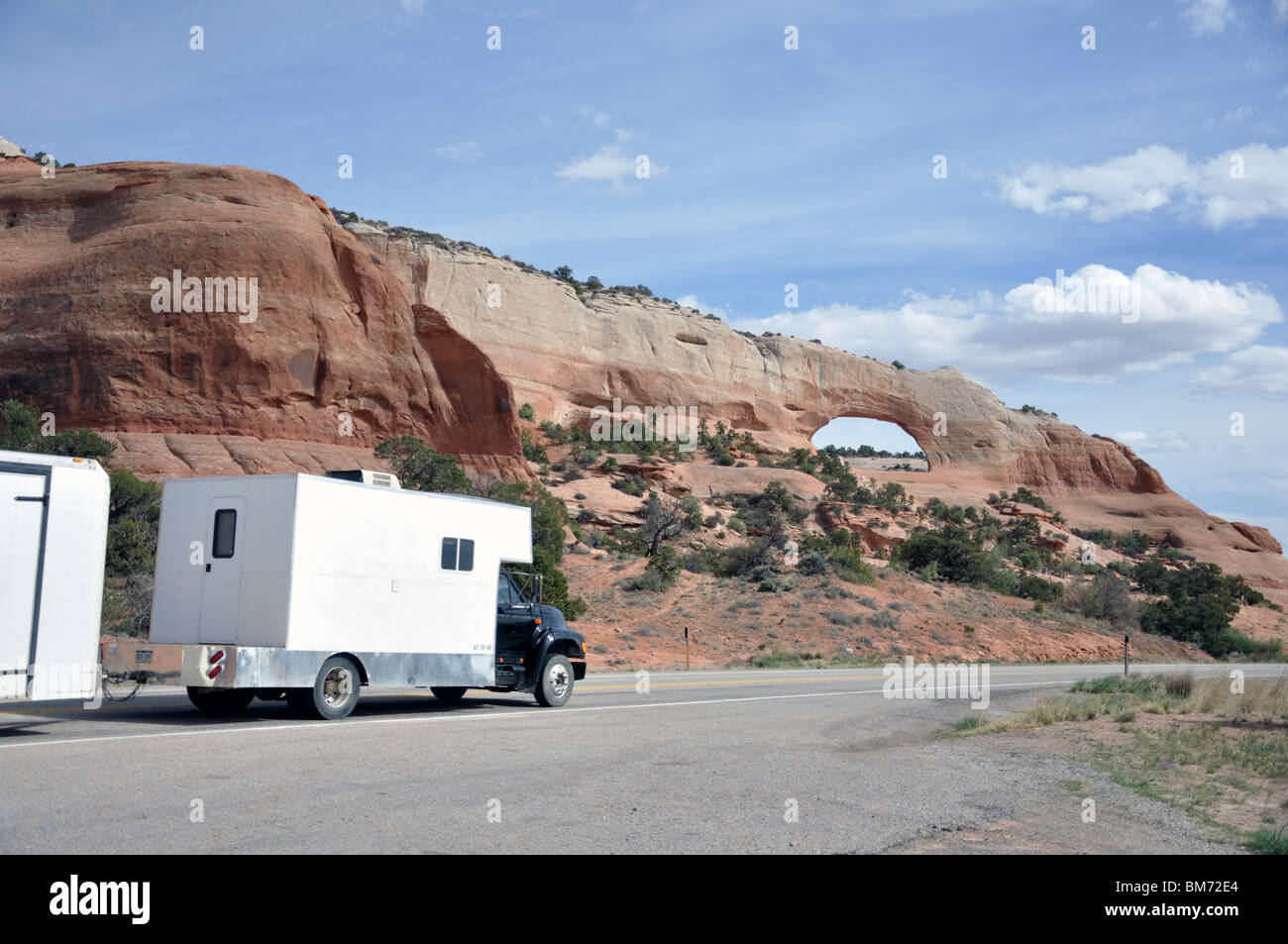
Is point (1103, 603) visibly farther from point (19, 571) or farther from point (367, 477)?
point (19, 571)

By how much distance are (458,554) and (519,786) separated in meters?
6.23

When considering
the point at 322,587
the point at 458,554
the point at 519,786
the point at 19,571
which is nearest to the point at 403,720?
the point at 322,587

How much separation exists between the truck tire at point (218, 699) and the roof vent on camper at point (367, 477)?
121 inches

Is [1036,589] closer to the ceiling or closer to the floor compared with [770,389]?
closer to the floor

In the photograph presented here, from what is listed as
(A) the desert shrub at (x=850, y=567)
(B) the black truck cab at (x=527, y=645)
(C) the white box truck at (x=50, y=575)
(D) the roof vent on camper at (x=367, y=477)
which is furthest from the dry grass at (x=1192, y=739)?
(A) the desert shrub at (x=850, y=567)

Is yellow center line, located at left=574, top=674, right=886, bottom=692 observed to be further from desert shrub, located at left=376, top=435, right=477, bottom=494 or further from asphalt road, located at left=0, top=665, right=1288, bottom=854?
desert shrub, located at left=376, top=435, right=477, bottom=494

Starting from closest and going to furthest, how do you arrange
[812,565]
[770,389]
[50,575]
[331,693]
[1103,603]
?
[50,575] < [331,693] < [812,565] < [1103,603] < [770,389]

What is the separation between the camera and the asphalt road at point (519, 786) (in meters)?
6.84

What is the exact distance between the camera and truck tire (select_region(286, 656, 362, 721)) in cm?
1312

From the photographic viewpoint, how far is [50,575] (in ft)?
35.5

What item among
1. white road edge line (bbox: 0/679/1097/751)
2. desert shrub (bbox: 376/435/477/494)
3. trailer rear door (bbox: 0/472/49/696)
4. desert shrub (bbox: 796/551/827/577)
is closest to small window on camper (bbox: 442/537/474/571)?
white road edge line (bbox: 0/679/1097/751)
